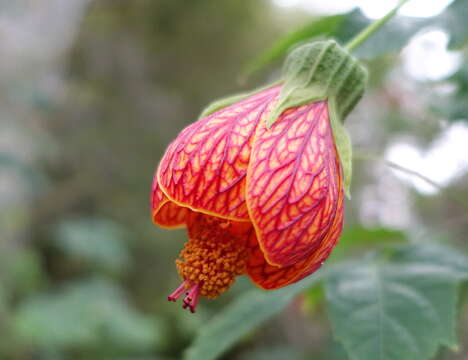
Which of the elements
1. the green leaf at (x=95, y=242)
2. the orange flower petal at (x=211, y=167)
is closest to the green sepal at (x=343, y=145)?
the orange flower petal at (x=211, y=167)

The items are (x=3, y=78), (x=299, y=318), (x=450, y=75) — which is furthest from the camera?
(x=299, y=318)

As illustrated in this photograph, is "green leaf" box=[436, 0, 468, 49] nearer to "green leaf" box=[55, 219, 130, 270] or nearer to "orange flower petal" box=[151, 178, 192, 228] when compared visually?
"orange flower petal" box=[151, 178, 192, 228]

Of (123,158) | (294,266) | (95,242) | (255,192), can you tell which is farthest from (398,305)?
(123,158)

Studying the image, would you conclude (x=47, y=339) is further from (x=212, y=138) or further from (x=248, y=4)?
(x=248, y=4)

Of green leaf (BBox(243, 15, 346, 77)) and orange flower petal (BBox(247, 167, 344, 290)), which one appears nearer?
orange flower petal (BBox(247, 167, 344, 290))

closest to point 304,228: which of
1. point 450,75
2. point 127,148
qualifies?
point 450,75

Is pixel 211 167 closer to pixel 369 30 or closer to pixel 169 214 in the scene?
pixel 169 214

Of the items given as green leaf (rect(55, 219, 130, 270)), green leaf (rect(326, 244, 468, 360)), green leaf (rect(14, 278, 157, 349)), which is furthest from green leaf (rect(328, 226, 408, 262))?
green leaf (rect(55, 219, 130, 270))
